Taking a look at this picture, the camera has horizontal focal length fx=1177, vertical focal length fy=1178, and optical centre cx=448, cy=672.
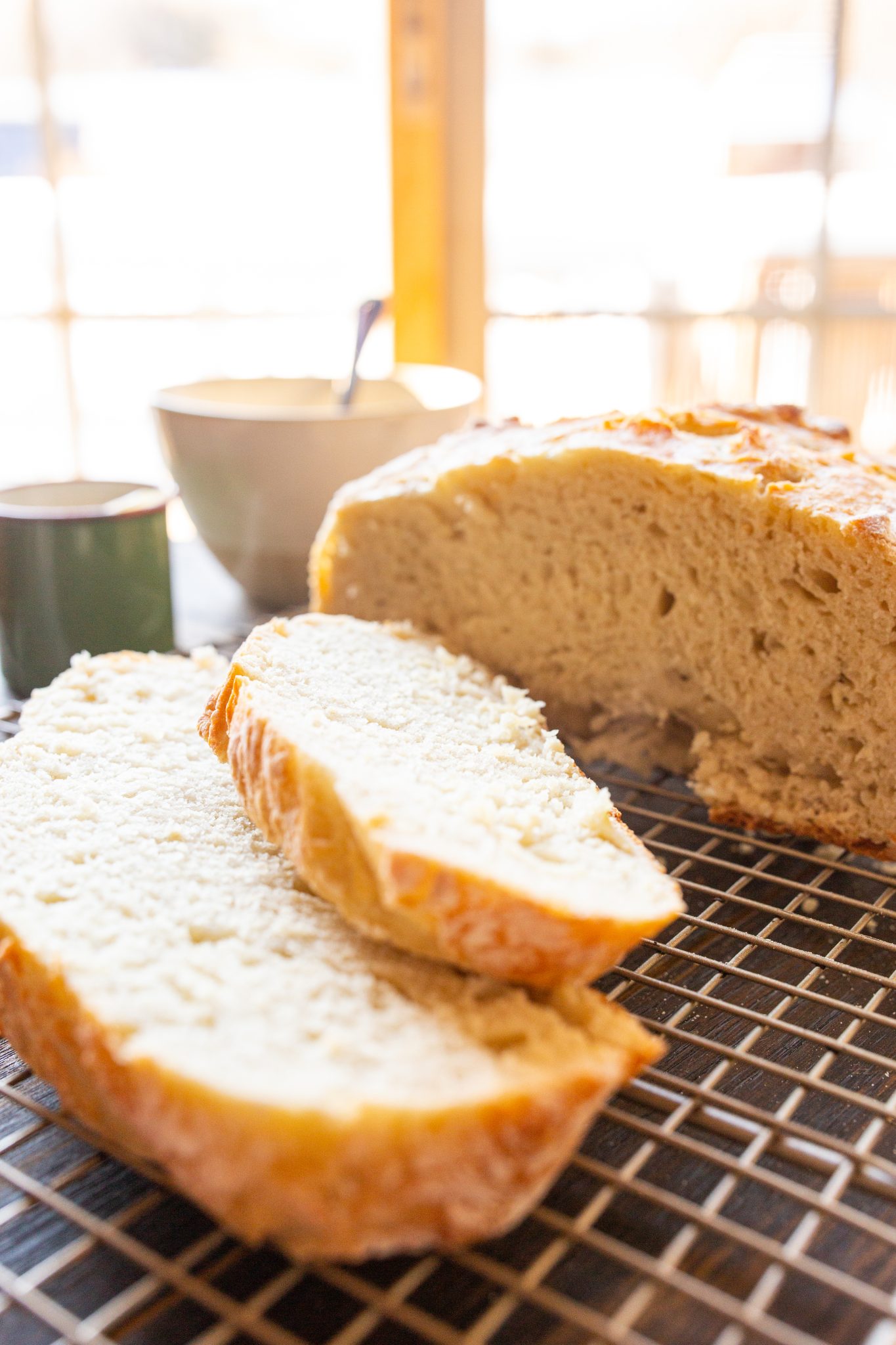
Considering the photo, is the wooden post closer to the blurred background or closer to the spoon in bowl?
the blurred background

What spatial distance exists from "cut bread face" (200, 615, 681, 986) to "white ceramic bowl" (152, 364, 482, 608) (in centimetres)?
77

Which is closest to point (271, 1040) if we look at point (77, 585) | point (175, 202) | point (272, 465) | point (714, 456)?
point (714, 456)

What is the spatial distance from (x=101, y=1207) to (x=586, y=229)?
523cm

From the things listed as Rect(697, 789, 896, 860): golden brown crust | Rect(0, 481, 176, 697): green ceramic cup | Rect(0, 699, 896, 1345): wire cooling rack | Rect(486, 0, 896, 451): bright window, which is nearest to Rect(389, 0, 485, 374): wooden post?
Rect(486, 0, 896, 451): bright window

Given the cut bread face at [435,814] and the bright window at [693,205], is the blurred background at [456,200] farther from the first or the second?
the cut bread face at [435,814]

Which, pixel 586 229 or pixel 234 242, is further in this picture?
pixel 234 242

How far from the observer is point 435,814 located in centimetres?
146

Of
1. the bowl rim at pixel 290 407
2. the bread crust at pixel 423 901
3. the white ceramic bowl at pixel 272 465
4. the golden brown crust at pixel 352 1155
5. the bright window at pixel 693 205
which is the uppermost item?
the bright window at pixel 693 205

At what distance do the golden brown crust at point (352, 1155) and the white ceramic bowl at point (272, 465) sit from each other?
69.7 inches

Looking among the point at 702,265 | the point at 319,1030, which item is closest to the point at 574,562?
the point at 319,1030

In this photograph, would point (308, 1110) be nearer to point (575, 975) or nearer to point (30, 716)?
point (575, 975)

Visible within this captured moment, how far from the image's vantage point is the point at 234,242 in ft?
19.9

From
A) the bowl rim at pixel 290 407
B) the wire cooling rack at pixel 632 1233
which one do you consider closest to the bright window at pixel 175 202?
the bowl rim at pixel 290 407

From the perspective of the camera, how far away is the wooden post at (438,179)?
205 inches
